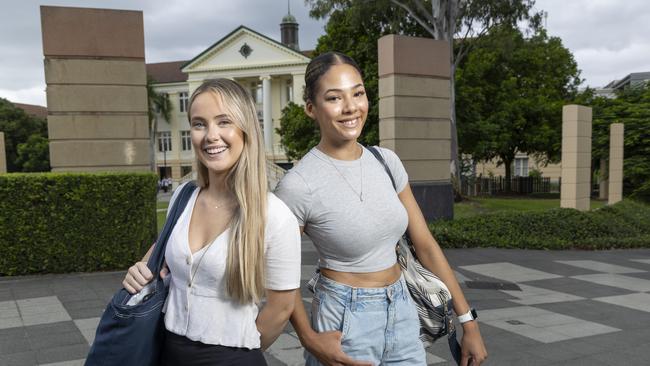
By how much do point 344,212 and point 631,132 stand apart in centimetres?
2127

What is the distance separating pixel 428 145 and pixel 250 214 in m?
9.91

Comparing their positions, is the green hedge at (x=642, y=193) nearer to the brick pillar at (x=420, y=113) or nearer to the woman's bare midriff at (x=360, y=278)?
the brick pillar at (x=420, y=113)

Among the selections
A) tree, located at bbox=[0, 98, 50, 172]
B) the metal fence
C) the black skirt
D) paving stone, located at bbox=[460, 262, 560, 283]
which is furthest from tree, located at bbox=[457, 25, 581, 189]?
tree, located at bbox=[0, 98, 50, 172]

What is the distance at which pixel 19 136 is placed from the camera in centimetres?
5122

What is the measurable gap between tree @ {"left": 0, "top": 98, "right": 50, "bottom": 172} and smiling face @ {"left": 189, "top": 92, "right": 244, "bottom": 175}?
5362 cm

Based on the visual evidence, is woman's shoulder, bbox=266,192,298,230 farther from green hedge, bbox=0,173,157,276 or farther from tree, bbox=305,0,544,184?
tree, bbox=305,0,544,184

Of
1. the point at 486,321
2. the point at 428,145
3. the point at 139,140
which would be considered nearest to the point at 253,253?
the point at 486,321

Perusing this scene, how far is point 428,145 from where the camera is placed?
36.6ft

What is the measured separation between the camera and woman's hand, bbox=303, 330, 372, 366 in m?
1.78

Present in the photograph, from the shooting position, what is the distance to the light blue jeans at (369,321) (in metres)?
1.85

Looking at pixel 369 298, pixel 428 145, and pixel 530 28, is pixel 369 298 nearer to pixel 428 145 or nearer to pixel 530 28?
pixel 428 145

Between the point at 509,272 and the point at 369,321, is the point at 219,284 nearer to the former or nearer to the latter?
the point at 369,321

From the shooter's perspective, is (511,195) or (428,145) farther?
(511,195)

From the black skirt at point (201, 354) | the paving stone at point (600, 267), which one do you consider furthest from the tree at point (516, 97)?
the black skirt at point (201, 354)
